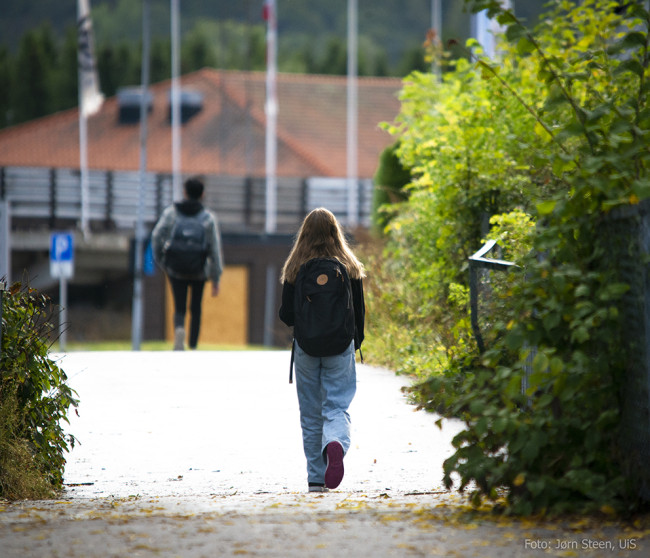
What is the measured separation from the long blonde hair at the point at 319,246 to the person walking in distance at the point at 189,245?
5.77 metres

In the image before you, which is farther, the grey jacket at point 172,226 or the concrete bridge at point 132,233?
the concrete bridge at point 132,233

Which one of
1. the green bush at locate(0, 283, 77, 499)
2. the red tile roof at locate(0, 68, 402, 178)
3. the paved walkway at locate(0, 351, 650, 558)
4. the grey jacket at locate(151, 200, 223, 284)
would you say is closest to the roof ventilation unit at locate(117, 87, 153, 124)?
the red tile roof at locate(0, 68, 402, 178)

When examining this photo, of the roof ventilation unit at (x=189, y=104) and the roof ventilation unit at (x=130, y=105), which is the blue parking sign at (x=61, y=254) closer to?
the roof ventilation unit at (x=189, y=104)

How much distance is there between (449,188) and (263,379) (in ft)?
7.71

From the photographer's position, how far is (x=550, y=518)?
14.2 ft

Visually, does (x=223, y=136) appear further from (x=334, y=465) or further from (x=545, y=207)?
(x=545, y=207)

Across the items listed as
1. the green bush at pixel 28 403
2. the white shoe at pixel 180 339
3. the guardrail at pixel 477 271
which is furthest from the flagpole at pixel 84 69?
the green bush at pixel 28 403

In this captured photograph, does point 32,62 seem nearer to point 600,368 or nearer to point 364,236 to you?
point 364,236

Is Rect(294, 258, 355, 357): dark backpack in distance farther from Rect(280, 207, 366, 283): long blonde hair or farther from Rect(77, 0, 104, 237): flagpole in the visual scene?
Rect(77, 0, 104, 237): flagpole

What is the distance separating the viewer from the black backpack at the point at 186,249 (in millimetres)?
11852

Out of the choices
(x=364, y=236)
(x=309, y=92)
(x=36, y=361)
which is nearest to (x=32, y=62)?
(x=309, y=92)

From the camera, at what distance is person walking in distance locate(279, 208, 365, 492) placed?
19.4ft

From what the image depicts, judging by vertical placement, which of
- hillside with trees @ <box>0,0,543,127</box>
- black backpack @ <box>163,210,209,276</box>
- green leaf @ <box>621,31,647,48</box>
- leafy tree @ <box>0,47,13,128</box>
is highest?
hillside with trees @ <box>0,0,543,127</box>

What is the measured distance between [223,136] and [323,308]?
128ft
